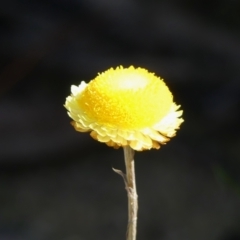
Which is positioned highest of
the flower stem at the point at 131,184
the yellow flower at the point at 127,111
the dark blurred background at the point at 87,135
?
the dark blurred background at the point at 87,135

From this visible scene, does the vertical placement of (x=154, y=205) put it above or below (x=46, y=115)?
below

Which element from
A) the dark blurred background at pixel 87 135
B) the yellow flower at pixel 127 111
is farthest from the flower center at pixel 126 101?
the dark blurred background at pixel 87 135

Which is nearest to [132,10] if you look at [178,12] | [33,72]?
[178,12]

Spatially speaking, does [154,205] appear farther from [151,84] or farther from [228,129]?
[151,84]

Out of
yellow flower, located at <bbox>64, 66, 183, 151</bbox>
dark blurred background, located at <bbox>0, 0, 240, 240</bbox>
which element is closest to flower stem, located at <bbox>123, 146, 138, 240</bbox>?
yellow flower, located at <bbox>64, 66, 183, 151</bbox>

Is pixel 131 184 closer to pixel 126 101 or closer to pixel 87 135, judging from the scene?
pixel 126 101

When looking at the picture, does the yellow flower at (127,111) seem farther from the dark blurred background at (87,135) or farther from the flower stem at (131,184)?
the dark blurred background at (87,135)
